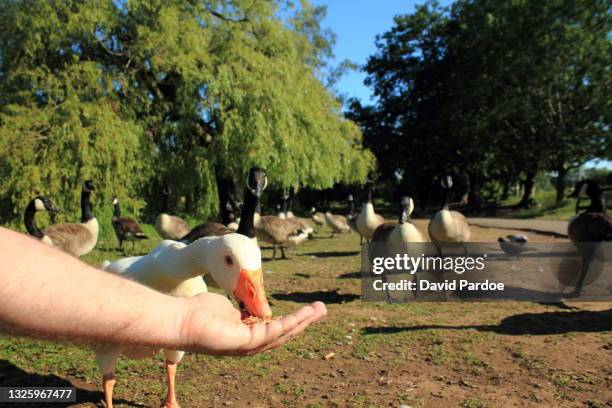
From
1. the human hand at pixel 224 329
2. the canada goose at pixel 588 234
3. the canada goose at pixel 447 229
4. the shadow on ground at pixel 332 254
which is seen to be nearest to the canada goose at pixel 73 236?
the shadow on ground at pixel 332 254

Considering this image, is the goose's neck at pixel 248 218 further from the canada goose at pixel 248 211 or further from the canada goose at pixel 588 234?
the canada goose at pixel 588 234

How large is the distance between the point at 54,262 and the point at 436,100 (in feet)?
128

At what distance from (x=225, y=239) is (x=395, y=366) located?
2.76 m

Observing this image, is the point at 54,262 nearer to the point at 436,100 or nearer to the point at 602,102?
the point at 602,102

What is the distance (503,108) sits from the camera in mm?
29578

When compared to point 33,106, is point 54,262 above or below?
below

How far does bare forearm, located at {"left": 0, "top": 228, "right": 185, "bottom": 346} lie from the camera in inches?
53.6

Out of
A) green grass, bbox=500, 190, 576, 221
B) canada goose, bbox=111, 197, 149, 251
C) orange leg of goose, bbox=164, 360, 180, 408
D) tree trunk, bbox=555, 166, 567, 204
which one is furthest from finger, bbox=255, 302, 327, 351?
tree trunk, bbox=555, 166, 567, 204

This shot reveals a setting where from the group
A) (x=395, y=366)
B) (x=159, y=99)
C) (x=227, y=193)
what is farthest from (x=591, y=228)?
(x=159, y=99)

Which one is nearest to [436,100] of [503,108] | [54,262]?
[503,108]

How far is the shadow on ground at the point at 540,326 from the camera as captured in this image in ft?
18.9

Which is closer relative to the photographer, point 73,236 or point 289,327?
point 289,327

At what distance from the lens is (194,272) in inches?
131

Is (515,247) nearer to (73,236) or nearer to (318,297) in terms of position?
(318,297)
